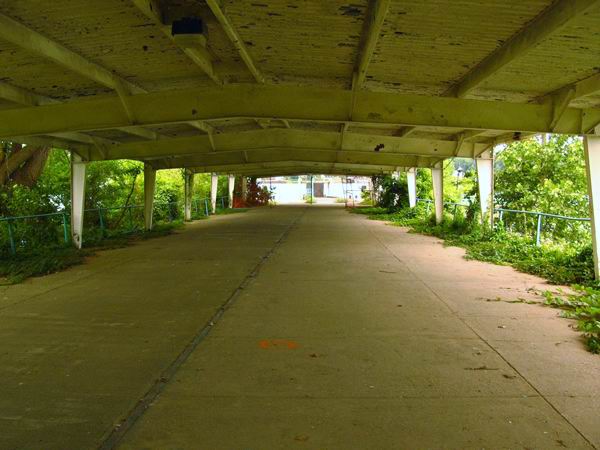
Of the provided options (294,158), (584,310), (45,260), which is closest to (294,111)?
(584,310)

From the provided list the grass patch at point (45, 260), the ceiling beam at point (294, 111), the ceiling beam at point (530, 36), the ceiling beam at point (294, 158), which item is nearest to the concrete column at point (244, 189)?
the ceiling beam at point (294, 158)

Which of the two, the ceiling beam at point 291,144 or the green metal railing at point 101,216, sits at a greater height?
the ceiling beam at point 291,144

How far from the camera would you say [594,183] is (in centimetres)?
802

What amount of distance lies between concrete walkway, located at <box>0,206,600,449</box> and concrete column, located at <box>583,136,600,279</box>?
3.44ft

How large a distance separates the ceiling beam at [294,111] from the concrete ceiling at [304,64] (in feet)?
0.06

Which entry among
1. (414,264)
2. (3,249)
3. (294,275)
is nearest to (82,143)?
(3,249)

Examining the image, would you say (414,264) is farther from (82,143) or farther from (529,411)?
(82,143)

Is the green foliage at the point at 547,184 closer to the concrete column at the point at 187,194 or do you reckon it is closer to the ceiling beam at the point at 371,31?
the ceiling beam at the point at 371,31

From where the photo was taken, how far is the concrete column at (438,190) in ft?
58.1

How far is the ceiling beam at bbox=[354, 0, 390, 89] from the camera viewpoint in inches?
191

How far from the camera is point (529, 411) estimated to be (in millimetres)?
3445

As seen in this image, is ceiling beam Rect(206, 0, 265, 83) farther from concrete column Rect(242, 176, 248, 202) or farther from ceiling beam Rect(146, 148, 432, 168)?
concrete column Rect(242, 176, 248, 202)

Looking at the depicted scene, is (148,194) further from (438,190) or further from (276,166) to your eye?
(276,166)

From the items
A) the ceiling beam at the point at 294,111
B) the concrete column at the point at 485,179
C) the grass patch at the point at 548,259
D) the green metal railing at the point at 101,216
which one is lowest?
the grass patch at the point at 548,259
